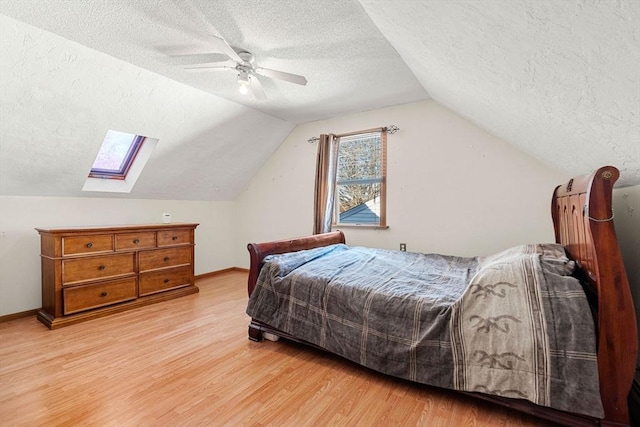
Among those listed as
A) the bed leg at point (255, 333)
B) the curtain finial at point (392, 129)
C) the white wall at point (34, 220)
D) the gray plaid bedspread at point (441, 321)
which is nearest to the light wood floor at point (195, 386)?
the bed leg at point (255, 333)

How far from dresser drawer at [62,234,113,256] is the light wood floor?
2.36ft

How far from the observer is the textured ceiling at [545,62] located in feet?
2.88

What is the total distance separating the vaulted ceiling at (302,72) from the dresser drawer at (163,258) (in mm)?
918

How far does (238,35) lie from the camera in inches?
83.6

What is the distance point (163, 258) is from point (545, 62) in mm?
3867

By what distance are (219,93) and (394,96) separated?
6.43 ft

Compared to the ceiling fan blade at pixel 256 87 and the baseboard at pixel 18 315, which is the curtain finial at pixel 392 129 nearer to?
the ceiling fan blade at pixel 256 87

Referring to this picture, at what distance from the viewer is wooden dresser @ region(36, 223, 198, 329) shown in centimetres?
275

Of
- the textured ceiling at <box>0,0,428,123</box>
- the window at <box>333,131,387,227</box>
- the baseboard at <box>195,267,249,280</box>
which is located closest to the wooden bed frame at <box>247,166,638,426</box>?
the textured ceiling at <box>0,0,428,123</box>

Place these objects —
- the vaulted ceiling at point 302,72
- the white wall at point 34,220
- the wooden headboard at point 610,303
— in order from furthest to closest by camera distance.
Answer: the white wall at point 34,220
the wooden headboard at point 610,303
the vaulted ceiling at point 302,72

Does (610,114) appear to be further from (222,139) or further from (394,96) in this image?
(222,139)

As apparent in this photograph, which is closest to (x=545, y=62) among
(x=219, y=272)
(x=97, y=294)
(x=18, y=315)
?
(x=97, y=294)

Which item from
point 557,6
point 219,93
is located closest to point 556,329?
point 557,6

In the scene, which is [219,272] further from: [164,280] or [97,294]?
[97,294]
